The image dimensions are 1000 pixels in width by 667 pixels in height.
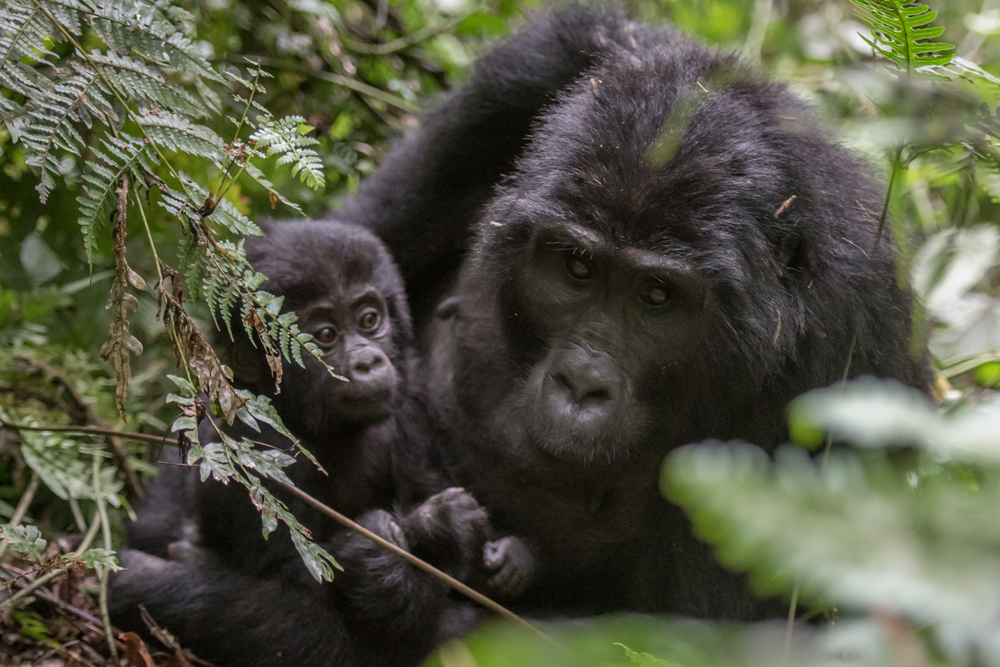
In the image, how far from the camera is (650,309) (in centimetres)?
254

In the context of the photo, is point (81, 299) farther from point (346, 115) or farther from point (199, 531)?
point (346, 115)

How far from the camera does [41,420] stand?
3.13 meters

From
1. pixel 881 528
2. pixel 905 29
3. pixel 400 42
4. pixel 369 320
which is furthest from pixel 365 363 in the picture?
pixel 400 42

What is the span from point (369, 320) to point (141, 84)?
4.00 feet

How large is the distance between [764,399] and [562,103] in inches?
50.4

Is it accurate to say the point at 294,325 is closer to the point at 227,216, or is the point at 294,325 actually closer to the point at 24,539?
the point at 227,216

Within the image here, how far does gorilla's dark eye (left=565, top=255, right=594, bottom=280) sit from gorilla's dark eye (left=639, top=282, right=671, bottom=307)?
0.18 m

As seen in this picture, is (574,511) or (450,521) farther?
(574,511)

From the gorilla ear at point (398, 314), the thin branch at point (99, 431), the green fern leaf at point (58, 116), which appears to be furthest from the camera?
the gorilla ear at point (398, 314)

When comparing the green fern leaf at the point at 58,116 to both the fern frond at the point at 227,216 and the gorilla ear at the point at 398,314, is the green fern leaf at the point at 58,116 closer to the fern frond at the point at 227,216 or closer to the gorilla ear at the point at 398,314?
the fern frond at the point at 227,216

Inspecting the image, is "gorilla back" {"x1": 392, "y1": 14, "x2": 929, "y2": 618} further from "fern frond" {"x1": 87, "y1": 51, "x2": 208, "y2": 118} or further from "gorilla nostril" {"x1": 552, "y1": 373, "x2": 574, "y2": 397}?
"fern frond" {"x1": 87, "y1": 51, "x2": 208, "y2": 118}

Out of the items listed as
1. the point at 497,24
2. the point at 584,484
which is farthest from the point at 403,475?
the point at 497,24

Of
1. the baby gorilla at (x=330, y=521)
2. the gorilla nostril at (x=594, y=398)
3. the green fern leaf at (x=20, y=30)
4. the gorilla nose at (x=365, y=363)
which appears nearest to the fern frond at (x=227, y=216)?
the green fern leaf at (x=20, y=30)

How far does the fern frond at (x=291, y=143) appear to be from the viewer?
6.59 ft
